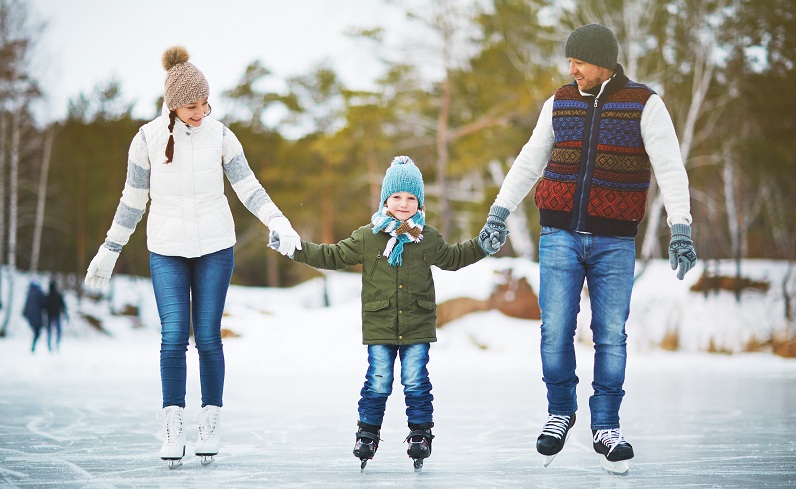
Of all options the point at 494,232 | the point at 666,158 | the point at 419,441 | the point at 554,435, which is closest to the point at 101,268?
the point at 419,441

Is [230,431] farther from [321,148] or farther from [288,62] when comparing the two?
[288,62]

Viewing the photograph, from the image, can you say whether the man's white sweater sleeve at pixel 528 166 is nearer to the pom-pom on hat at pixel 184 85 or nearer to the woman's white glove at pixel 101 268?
the pom-pom on hat at pixel 184 85

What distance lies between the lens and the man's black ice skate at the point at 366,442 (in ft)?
10.8

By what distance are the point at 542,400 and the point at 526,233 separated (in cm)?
1250

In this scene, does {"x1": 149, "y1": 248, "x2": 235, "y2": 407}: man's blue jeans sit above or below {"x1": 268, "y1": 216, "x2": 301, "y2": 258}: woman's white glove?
below

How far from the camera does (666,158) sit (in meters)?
3.26

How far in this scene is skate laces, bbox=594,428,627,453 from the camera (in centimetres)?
326

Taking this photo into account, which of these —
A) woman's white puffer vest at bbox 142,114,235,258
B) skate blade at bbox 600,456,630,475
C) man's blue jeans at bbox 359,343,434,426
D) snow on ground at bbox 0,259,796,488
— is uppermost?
woman's white puffer vest at bbox 142,114,235,258

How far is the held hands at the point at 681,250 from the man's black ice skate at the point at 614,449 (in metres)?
0.60

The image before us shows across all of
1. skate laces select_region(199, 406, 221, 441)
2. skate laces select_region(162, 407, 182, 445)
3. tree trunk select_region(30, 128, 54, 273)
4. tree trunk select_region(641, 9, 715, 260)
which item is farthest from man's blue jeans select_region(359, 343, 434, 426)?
tree trunk select_region(30, 128, 54, 273)

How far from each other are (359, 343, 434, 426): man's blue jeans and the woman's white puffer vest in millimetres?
713

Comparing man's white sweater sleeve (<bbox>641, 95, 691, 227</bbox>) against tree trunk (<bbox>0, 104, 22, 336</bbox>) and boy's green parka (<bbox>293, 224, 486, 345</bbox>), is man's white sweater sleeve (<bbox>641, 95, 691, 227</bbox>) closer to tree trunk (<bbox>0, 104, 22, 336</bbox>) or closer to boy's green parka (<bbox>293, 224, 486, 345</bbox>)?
boy's green parka (<bbox>293, 224, 486, 345</bbox>)

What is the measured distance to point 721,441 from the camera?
172 inches

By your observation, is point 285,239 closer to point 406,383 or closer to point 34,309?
point 406,383
